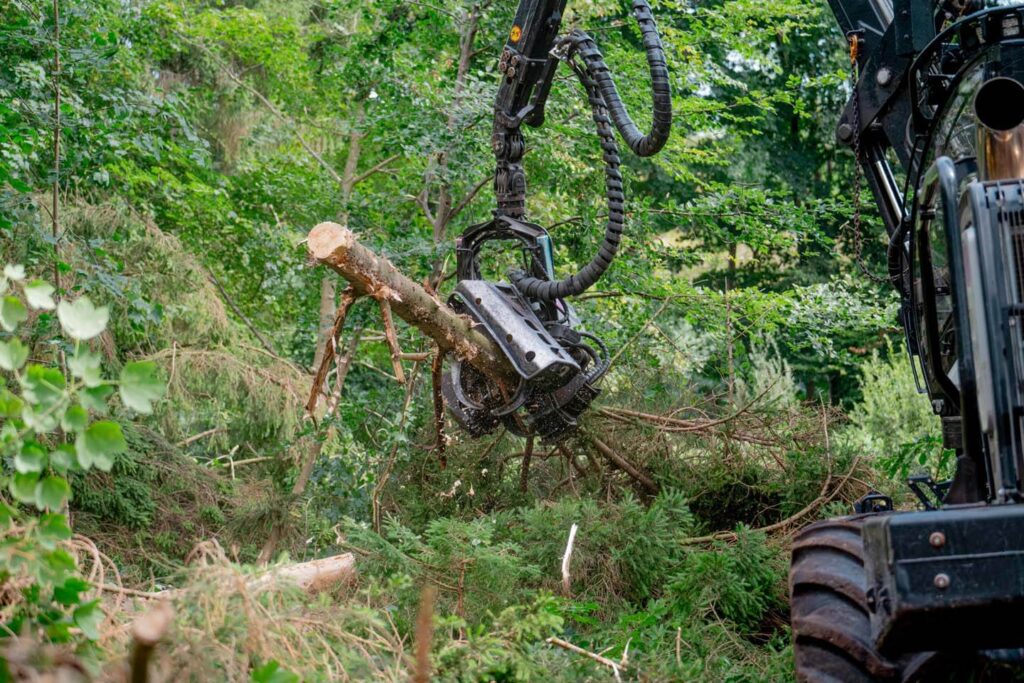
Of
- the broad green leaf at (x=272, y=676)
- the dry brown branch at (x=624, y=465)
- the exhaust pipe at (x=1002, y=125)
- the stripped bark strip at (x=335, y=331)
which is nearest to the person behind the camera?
the broad green leaf at (x=272, y=676)

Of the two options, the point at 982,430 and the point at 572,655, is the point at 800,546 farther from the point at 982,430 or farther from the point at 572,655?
the point at 572,655

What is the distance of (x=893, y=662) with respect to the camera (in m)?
3.35

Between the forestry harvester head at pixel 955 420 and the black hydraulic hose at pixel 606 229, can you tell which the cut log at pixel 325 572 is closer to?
the black hydraulic hose at pixel 606 229

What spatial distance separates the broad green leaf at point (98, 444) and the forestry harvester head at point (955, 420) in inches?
75.8

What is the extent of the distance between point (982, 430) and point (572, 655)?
6.09 ft

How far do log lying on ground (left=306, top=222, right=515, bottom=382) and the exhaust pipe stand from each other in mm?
2561

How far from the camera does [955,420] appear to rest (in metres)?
4.41

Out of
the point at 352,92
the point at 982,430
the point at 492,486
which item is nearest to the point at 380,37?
the point at 352,92

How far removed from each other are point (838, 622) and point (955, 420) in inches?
53.7

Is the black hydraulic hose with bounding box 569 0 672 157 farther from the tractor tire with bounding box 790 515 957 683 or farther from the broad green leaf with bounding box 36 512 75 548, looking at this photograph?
the broad green leaf with bounding box 36 512 75 548

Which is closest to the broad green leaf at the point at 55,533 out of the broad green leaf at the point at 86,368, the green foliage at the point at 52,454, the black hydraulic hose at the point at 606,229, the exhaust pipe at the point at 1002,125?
the green foliage at the point at 52,454

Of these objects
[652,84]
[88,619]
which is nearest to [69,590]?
[88,619]

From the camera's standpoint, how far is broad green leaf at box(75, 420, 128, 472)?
2598 mm

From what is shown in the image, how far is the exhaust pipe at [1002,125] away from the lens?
138 inches
